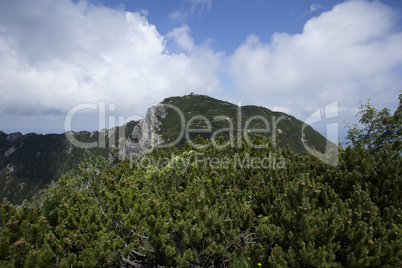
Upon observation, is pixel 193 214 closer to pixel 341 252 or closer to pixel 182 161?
pixel 341 252

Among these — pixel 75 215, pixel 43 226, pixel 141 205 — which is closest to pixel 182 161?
pixel 141 205

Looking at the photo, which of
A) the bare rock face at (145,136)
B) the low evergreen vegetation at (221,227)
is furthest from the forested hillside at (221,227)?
the bare rock face at (145,136)

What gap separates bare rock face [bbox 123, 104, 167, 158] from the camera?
139250 millimetres

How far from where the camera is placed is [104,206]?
16.4 ft

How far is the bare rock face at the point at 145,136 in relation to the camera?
457ft

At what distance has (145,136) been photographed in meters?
147

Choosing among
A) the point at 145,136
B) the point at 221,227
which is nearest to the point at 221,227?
the point at 221,227

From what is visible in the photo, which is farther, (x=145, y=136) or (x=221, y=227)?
(x=145, y=136)

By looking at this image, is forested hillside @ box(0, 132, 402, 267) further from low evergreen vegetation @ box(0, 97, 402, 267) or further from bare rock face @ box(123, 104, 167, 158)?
bare rock face @ box(123, 104, 167, 158)

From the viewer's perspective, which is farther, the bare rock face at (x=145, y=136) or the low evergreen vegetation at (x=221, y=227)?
the bare rock face at (x=145, y=136)

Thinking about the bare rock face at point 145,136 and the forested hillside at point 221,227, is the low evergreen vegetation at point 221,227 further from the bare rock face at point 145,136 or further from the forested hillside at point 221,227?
the bare rock face at point 145,136

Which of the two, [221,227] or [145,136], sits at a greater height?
[145,136]

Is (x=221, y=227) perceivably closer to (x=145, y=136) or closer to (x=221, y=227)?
(x=221, y=227)

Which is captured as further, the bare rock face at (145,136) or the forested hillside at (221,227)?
the bare rock face at (145,136)
